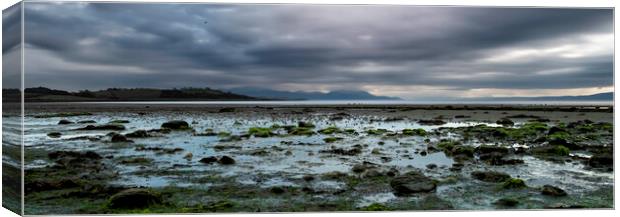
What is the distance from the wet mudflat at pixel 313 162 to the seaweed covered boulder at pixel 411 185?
0.12 ft

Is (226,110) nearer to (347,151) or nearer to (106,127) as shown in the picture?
(106,127)

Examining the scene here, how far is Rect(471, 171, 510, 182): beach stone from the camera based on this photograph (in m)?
14.6

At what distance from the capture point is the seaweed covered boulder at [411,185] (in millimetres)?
13984

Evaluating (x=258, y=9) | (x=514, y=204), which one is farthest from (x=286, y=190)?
(x=514, y=204)

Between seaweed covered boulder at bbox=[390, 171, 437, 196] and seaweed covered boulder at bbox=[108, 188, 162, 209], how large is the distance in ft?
19.4

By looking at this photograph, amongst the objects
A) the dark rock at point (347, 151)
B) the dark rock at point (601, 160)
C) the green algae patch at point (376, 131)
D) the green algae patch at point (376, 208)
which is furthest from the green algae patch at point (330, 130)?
the dark rock at point (601, 160)

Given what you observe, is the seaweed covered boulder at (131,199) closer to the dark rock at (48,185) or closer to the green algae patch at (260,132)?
the dark rock at (48,185)

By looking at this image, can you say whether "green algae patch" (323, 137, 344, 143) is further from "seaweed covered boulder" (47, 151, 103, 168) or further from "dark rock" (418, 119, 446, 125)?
"seaweed covered boulder" (47, 151, 103, 168)

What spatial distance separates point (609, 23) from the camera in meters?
14.4

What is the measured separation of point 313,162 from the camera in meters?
15.6

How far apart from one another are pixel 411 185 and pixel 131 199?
6724mm

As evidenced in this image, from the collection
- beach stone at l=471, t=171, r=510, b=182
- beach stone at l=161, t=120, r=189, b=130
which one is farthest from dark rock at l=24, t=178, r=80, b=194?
beach stone at l=471, t=171, r=510, b=182

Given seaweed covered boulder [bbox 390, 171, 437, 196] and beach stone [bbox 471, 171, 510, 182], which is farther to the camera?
beach stone [bbox 471, 171, 510, 182]

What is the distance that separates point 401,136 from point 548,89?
4457 millimetres
